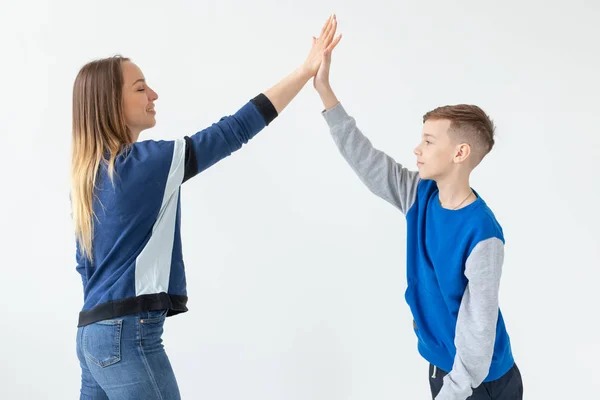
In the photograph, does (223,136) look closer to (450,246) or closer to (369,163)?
(369,163)

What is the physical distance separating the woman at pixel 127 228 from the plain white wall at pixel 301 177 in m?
1.10

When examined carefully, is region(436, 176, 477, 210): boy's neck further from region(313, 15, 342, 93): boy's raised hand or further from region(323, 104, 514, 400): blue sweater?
region(313, 15, 342, 93): boy's raised hand

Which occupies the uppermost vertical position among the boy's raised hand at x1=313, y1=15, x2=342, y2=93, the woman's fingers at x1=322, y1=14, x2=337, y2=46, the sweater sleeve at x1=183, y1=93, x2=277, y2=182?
the woman's fingers at x1=322, y1=14, x2=337, y2=46

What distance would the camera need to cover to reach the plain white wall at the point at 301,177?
284 cm

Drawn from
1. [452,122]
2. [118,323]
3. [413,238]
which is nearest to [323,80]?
[452,122]

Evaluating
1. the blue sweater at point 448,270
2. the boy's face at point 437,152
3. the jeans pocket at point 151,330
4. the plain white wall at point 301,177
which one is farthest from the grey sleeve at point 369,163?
the plain white wall at point 301,177

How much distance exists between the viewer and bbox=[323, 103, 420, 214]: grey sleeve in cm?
184

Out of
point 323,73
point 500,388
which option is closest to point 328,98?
point 323,73

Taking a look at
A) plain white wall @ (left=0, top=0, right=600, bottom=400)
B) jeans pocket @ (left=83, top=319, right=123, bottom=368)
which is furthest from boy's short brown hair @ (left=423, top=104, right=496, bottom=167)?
plain white wall @ (left=0, top=0, right=600, bottom=400)

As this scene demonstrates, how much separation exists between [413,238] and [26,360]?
202cm

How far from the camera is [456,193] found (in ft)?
5.72

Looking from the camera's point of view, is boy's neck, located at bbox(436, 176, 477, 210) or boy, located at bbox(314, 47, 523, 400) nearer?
boy, located at bbox(314, 47, 523, 400)

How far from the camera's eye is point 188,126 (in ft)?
9.29

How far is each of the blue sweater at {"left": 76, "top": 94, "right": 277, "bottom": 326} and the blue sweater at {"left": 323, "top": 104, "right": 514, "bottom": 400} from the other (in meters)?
0.42
